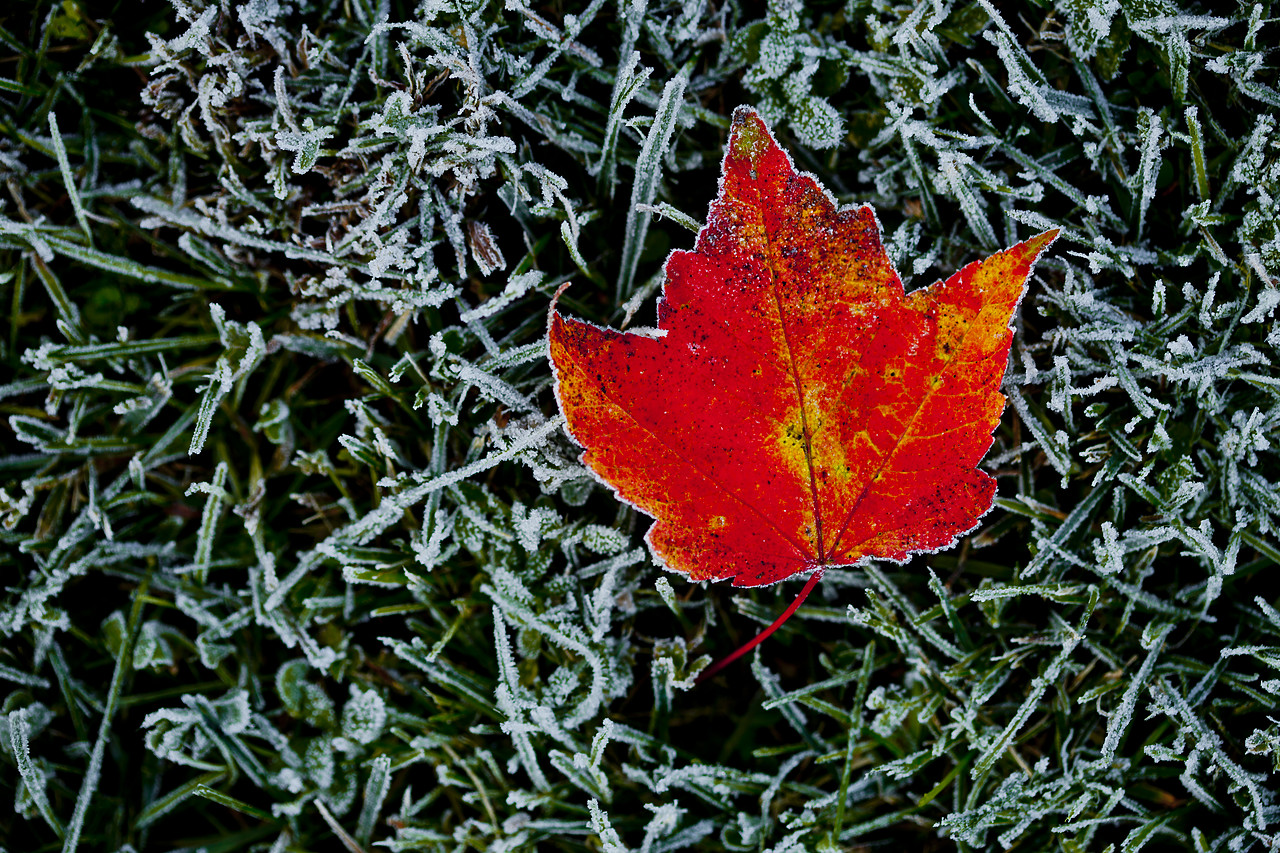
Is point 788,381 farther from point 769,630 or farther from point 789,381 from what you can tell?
point 769,630

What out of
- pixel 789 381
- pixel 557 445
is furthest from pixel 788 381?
pixel 557 445

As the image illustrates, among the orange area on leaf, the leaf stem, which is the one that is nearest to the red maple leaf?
the orange area on leaf

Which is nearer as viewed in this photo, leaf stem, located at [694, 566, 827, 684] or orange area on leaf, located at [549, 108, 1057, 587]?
orange area on leaf, located at [549, 108, 1057, 587]

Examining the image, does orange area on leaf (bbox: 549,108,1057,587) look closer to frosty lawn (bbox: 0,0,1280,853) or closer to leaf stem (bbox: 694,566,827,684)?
leaf stem (bbox: 694,566,827,684)

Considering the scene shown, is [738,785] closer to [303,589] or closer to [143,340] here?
[303,589]

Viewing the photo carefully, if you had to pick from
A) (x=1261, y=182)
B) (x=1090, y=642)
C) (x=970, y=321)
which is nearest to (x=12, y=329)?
(x=970, y=321)

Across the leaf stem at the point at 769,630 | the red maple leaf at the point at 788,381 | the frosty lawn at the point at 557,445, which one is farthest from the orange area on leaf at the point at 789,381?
the frosty lawn at the point at 557,445
